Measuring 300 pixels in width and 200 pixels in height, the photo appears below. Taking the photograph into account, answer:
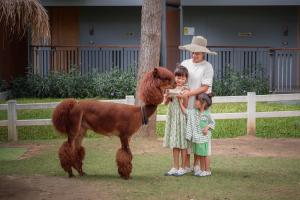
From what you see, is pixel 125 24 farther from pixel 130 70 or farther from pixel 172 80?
pixel 172 80

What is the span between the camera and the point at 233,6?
2080 cm

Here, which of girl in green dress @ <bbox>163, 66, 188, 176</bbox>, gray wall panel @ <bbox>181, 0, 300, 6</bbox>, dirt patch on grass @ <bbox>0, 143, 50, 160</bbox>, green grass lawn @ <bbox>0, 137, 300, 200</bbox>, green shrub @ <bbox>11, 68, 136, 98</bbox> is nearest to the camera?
green grass lawn @ <bbox>0, 137, 300, 200</bbox>

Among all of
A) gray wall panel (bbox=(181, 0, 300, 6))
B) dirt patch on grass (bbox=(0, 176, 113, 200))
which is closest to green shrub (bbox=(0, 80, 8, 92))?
gray wall panel (bbox=(181, 0, 300, 6))

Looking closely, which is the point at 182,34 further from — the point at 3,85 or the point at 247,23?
the point at 3,85

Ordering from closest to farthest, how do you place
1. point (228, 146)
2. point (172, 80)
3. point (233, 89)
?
point (172, 80) → point (228, 146) → point (233, 89)

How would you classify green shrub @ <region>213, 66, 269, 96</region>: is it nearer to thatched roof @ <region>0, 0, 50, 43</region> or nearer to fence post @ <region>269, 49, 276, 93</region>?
fence post @ <region>269, 49, 276, 93</region>

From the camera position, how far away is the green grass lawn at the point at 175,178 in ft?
25.6

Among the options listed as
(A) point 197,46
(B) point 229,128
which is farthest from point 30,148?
(B) point 229,128

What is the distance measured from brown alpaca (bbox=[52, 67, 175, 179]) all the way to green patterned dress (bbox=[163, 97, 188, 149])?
0.38 metres

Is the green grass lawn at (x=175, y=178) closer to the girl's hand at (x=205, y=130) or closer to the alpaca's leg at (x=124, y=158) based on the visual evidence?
the alpaca's leg at (x=124, y=158)

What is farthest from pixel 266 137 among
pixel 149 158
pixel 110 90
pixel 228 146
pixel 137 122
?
pixel 110 90

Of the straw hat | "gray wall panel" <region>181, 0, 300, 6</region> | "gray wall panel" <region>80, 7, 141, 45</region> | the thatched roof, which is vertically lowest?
the straw hat

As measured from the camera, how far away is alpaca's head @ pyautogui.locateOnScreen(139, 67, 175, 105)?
8.09 meters

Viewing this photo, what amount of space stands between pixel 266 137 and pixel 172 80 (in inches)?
207
